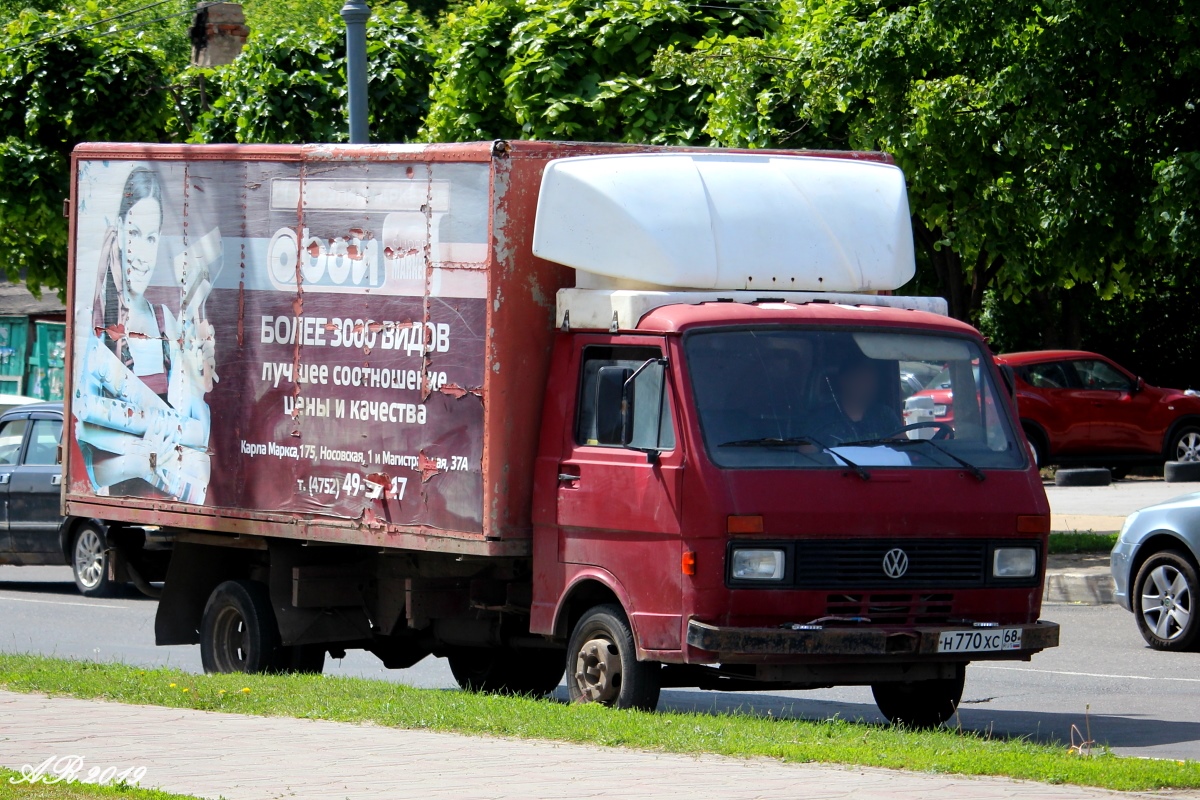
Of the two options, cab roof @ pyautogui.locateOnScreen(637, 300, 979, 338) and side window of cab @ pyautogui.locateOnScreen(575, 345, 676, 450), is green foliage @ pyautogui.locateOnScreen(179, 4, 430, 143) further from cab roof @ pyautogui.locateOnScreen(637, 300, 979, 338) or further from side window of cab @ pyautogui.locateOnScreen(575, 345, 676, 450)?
cab roof @ pyautogui.locateOnScreen(637, 300, 979, 338)

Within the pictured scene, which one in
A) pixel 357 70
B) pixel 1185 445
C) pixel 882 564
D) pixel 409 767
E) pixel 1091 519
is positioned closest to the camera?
pixel 409 767

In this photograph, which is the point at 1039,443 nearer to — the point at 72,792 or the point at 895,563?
the point at 895,563

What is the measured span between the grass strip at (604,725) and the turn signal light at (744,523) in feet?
2.94

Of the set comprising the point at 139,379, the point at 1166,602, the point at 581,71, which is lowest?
the point at 1166,602

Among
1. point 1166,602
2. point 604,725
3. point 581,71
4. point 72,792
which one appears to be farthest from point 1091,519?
point 72,792

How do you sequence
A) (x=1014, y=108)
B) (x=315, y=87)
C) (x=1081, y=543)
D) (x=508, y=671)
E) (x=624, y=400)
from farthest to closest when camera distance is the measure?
(x=315, y=87), (x=1081, y=543), (x=1014, y=108), (x=508, y=671), (x=624, y=400)

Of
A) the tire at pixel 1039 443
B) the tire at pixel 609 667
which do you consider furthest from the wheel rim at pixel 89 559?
the tire at pixel 1039 443

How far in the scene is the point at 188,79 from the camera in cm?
2670

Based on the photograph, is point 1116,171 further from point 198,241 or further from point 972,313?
point 972,313

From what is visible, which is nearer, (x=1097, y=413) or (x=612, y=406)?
(x=612, y=406)

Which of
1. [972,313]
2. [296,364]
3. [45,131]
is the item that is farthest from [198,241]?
[972,313]

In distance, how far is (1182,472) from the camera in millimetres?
24234

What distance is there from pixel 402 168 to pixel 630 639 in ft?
9.46

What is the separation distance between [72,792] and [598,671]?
309 centimetres
